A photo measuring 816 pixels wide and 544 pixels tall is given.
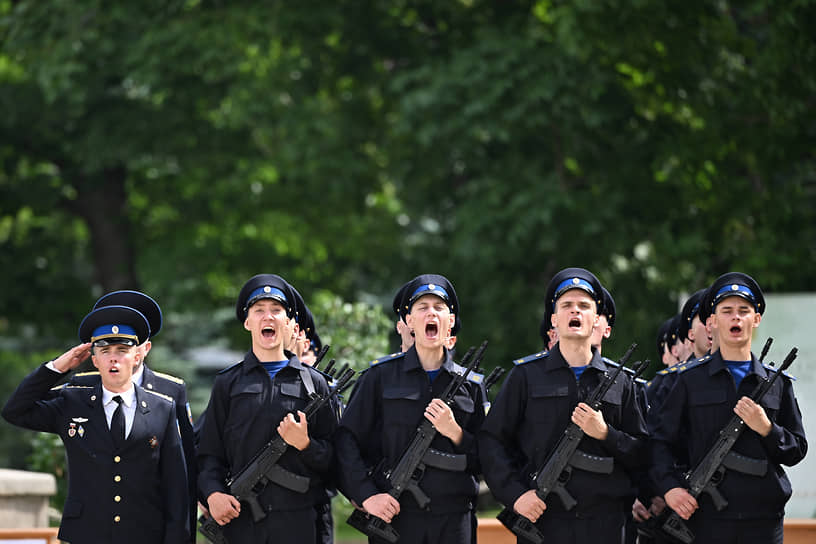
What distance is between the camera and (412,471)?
703 cm

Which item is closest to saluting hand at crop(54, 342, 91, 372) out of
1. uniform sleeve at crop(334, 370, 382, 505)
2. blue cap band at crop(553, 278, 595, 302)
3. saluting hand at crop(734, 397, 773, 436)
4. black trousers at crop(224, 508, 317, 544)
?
black trousers at crop(224, 508, 317, 544)

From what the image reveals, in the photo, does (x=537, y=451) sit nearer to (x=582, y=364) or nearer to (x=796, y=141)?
(x=582, y=364)

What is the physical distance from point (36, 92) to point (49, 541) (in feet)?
38.3

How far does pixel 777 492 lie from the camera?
7.14 metres

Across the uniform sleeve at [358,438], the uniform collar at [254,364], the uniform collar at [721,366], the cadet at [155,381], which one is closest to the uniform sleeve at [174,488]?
the cadet at [155,381]

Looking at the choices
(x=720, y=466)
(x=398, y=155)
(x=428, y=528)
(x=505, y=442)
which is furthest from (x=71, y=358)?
(x=398, y=155)

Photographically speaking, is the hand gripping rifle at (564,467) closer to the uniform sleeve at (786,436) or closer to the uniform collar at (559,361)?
the uniform collar at (559,361)

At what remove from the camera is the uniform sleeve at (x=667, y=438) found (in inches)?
281

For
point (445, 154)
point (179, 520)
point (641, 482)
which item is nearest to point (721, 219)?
point (445, 154)

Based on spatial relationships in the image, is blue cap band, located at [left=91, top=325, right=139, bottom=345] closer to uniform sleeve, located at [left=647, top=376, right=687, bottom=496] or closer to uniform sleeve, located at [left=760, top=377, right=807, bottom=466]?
uniform sleeve, located at [left=647, top=376, right=687, bottom=496]

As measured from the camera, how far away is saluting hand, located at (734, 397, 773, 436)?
6.99 m

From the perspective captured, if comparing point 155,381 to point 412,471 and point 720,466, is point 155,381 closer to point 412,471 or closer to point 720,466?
point 412,471

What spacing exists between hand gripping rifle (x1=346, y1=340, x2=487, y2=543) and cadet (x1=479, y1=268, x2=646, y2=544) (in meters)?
0.23

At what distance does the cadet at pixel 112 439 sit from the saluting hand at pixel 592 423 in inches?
87.9
